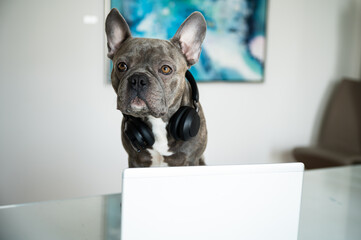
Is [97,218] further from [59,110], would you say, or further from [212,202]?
[212,202]

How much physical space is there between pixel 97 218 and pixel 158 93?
0.41 metres

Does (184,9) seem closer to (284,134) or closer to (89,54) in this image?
(89,54)

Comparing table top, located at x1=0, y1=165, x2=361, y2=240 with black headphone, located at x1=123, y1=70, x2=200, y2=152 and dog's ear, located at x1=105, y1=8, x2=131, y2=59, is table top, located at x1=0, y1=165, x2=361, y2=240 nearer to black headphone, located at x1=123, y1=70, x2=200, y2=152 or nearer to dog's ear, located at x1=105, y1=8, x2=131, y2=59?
black headphone, located at x1=123, y1=70, x2=200, y2=152

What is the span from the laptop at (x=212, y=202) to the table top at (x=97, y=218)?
291mm

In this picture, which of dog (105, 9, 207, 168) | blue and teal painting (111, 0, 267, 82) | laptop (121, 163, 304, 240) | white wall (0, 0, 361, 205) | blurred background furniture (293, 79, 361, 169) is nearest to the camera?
laptop (121, 163, 304, 240)

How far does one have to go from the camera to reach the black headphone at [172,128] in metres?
0.69

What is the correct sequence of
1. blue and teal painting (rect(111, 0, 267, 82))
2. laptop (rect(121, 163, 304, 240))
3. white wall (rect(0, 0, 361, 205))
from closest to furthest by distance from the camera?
laptop (rect(121, 163, 304, 240)) < white wall (rect(0, 0, 361, 205)) < blue and teal painting (rect(111, 0, 267, 82))

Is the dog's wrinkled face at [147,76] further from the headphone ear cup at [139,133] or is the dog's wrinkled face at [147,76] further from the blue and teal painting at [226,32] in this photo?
the blue and teal painting at [226,32]

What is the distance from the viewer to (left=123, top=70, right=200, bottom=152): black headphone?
0.69 metres

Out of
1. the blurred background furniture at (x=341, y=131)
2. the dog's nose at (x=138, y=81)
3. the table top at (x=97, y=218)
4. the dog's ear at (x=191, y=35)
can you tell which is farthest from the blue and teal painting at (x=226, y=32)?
the blurred background furniture at (x=341, y=131)

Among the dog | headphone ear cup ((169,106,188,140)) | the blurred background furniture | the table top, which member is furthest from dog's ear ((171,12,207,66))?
the blurred background furniture

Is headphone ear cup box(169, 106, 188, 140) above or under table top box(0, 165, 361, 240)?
above

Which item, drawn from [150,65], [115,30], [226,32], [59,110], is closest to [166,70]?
[150,65]

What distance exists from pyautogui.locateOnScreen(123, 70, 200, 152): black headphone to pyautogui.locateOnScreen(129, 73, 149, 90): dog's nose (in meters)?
0.11
